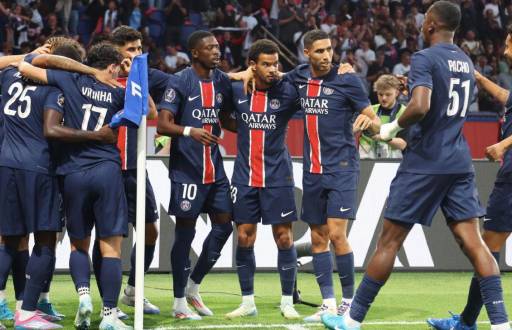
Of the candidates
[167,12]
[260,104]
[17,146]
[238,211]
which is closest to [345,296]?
[238,211]

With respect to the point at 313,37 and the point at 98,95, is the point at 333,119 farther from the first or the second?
the point at 98,95

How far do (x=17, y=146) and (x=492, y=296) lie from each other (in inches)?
148

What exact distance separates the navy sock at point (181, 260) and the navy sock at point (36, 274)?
1.21 metres

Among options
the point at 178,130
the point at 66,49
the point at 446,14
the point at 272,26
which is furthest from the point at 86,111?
the point at 272,26

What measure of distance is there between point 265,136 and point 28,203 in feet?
6.98

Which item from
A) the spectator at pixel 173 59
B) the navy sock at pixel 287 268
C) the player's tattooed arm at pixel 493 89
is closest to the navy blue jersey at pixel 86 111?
the navy sock at pixel 287 268

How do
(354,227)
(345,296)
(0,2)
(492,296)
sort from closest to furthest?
(492,296)
(345,296)
(354,227)
(0,2)

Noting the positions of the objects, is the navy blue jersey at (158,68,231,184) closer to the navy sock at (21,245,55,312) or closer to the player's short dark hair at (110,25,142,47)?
the player's short dark hair at (110,25,142,47)

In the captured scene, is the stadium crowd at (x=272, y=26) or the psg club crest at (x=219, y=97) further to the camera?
the stadium crowd at (x=272, y=26)

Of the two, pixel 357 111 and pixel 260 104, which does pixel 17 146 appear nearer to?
pixel 260 104

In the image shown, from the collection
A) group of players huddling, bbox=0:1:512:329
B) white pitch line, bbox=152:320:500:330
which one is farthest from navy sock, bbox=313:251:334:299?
white pitch line, bbox=152:320:500:330

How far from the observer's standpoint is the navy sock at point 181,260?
320 inches

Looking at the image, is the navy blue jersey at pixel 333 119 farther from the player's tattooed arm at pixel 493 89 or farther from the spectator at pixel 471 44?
the spectator at pixel 471 44

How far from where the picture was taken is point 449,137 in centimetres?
665
